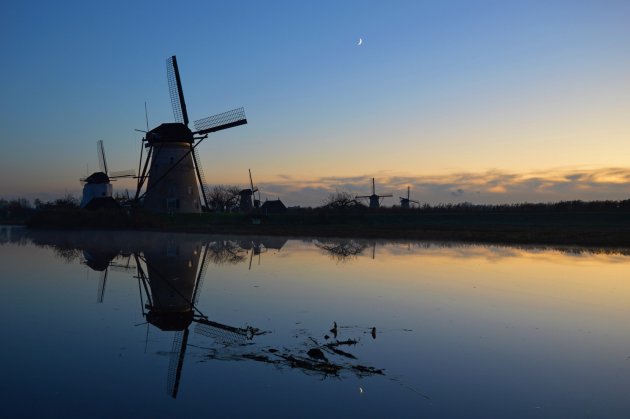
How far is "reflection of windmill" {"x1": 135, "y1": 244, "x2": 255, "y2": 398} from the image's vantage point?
798cm

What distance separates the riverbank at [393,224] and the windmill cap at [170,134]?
6.47 meters

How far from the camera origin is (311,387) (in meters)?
6.27

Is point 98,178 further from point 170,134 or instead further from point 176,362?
point 176,362

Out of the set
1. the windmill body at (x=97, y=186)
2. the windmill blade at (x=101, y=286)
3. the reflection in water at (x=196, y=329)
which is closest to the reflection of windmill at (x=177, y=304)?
the reflection in water at (x=196, y=329)

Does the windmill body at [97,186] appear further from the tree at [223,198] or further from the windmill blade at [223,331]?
the windmill blade at [223,331]

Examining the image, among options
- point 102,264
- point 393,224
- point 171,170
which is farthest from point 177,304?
point 393,224

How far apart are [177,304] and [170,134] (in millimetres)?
34783

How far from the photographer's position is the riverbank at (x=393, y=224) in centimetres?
3650

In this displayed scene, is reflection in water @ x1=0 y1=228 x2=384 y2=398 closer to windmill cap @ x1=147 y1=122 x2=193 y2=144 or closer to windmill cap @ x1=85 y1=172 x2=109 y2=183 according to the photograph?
windmill cap @ x1=147 y1=122 x2=193 y2=144

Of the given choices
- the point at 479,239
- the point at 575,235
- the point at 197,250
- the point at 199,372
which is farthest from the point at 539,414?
the point at 575,235

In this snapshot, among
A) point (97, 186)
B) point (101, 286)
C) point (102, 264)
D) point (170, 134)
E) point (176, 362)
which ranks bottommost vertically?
point (176, 362)

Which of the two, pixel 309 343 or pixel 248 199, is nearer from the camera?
pixel 309 343

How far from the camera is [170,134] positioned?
43.7 metres

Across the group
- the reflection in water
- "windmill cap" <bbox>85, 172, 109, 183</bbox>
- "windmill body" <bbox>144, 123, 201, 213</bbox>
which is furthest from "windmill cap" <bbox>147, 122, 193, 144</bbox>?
the reflection in water
